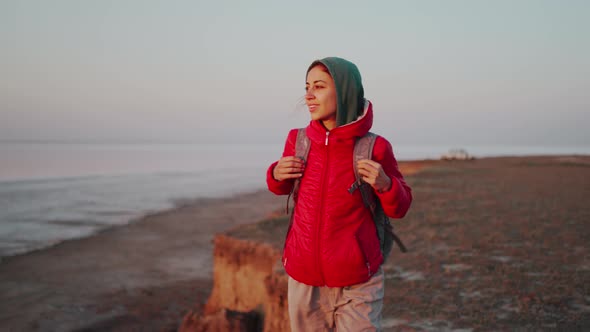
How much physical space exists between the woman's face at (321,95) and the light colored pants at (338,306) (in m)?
0.85

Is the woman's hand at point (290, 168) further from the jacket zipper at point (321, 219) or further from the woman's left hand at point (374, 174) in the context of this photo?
the woman's left hand at point (374, 174)

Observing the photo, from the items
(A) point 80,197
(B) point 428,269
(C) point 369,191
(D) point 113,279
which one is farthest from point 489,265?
(A) point 80,197

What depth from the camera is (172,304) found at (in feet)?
25.5

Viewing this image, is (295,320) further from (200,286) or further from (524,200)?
(524,200)

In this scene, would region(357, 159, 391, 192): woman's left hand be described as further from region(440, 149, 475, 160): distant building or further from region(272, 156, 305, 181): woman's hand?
region(440, 149, 475, 160): distant building

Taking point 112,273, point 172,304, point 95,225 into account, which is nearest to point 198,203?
point 95,225

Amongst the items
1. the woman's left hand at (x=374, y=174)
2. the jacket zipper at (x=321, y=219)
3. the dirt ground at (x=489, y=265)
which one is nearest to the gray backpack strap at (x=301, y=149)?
the jacket zipper at (x=321, y=219)

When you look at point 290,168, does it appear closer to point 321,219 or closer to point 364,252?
point 321,219

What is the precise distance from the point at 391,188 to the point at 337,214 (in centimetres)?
30

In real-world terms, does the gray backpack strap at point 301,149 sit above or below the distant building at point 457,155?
above

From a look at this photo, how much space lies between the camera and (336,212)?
199 centimetres

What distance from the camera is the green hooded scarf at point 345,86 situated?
1943 mm

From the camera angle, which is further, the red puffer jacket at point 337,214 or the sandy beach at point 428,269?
the sandy beach at point 428,269

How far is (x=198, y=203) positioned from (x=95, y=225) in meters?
5.41
